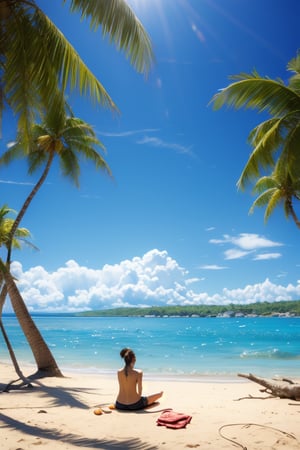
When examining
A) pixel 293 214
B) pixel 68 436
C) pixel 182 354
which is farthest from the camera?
pixel 182 354

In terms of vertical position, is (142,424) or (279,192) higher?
(279,192)

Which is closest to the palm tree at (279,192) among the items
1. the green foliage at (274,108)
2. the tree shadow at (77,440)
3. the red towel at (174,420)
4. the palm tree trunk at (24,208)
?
the green foliage at (274,108)

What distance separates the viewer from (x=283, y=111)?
8.25 metres

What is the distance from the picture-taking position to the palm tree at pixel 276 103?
786 cm

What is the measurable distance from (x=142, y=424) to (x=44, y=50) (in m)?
6.06

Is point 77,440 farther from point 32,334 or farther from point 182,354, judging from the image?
point 182,354

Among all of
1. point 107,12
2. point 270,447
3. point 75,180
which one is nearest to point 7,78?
point 107,12

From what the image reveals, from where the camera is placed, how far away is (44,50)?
621 centimetres

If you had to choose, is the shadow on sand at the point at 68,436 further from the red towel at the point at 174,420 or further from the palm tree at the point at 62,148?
the palm tree at the point at 62,148

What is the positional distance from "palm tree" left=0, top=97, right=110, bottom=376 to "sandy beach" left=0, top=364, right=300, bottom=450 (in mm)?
3143

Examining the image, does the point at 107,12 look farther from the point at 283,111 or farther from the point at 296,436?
the point at 296,436

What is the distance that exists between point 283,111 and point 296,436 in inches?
248

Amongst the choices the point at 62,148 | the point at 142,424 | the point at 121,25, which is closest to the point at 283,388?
the point at 142,424

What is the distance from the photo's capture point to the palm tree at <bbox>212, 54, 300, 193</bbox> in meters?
7.86
